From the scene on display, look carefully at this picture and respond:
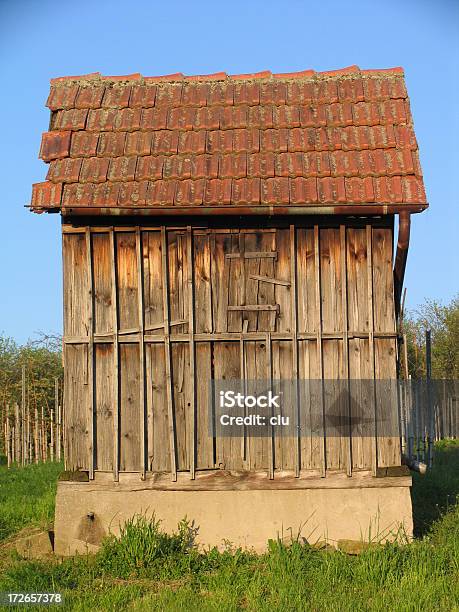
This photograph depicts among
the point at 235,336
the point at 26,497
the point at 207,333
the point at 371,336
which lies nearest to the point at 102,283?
the point at 207,333

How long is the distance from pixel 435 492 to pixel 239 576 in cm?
646

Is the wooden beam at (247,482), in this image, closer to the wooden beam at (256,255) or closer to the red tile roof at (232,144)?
the wooden beam at (256,255)

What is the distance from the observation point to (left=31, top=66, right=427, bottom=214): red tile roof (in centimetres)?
934

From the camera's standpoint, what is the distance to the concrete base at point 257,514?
927 centimetres

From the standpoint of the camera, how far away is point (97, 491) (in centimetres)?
938

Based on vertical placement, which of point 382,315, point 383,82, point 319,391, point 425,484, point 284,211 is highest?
point 383,82

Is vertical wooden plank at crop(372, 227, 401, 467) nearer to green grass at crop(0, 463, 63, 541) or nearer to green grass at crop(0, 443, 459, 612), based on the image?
green grass at crop(0, 443, 459, 612)

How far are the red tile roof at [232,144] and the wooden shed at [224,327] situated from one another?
34mm

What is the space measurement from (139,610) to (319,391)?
3.45 metres

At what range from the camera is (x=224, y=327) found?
9.52m

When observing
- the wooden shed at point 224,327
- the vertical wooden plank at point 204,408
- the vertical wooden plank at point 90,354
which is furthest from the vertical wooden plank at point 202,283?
the vertical wooden plank at point 90,354

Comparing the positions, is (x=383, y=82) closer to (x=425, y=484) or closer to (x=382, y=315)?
A: (x=382, y=315)

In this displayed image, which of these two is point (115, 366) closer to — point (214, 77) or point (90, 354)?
point (90, 354)

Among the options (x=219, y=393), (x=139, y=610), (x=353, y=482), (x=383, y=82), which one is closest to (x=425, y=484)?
(x=353, y=482)
